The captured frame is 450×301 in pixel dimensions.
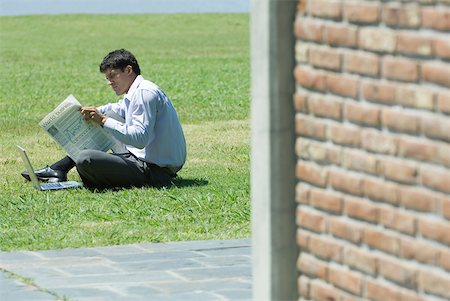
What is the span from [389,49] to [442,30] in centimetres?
27

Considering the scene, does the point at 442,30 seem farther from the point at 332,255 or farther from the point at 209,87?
the point at 209,87

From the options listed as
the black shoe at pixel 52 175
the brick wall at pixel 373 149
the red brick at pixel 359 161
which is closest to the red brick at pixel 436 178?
the brick wall at pixel 373 149

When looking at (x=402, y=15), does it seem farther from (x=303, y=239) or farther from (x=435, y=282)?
(x=303, y=239)

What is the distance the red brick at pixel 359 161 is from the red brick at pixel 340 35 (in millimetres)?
385

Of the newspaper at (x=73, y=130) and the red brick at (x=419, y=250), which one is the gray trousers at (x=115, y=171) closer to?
the newspaper at (x=73, y=130)

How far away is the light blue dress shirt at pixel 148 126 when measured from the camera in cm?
997

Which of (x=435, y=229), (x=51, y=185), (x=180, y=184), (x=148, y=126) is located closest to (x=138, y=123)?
(x=148, y=126)

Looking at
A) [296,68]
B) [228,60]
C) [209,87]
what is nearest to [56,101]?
[209,87]

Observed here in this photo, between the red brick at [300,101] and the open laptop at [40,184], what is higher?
the red brick at [300,101]

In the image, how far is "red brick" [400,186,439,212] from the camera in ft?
14.4

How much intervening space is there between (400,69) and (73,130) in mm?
6042

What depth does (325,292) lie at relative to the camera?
5.01 m

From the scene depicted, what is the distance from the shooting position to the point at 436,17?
14.0ft

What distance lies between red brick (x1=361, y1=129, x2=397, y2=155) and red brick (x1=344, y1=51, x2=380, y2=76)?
0.21m
